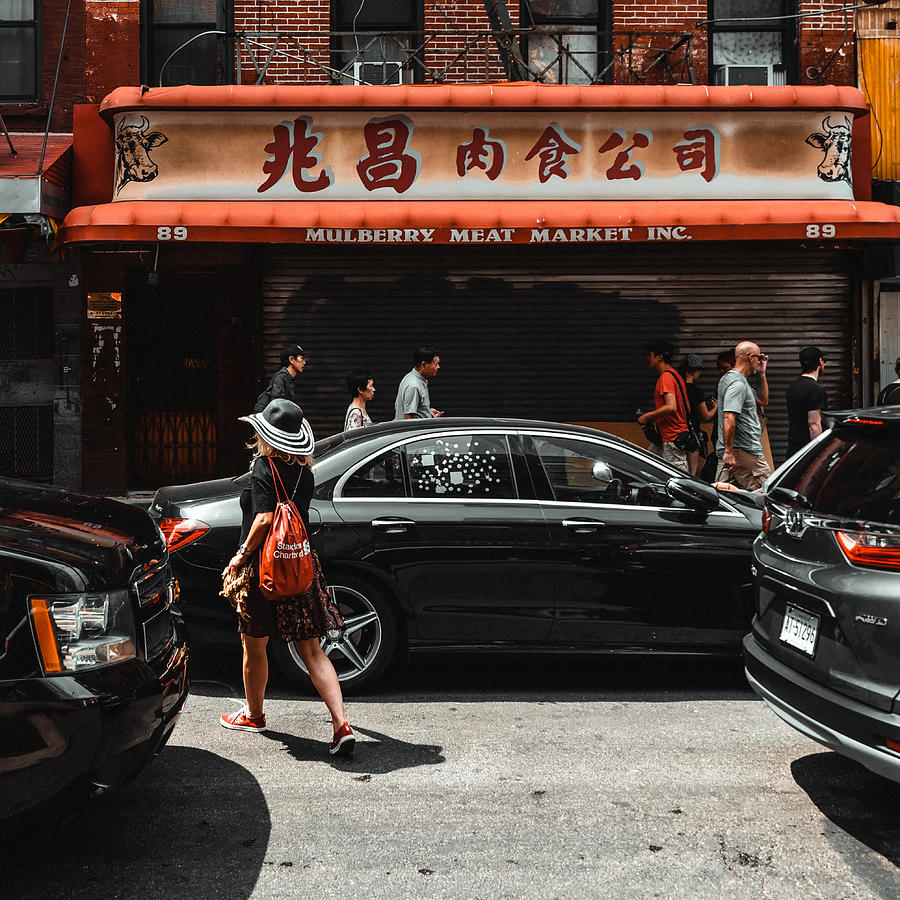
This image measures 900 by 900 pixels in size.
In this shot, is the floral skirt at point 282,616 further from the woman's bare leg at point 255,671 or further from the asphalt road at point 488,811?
the asphalt road at point 488,811

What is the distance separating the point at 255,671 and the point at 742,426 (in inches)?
242

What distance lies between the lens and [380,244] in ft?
40.2

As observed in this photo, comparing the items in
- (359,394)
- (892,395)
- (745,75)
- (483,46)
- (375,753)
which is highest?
(483,46)

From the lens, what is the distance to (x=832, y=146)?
12258mm

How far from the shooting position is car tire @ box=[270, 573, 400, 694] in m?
6.12

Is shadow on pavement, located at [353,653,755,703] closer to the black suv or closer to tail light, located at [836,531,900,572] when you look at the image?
the black suv

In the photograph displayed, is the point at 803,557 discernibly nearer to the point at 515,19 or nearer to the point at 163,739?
the point at 163,739

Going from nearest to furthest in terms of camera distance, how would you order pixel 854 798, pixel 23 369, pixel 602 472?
pixel 854 798, pixel 602 472, pixel 23 369

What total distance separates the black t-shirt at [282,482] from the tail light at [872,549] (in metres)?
2.44

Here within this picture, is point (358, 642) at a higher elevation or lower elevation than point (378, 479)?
lower

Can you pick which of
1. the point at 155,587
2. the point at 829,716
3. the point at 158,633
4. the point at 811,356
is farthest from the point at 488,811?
the point at 811,356

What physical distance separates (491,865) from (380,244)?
9252mm

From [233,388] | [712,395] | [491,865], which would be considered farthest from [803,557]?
[233,388]

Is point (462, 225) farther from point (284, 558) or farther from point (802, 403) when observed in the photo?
point (284, 558)
